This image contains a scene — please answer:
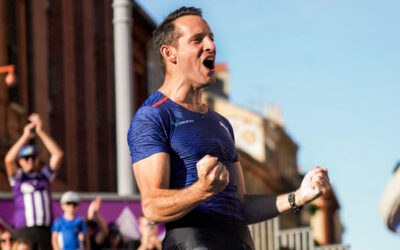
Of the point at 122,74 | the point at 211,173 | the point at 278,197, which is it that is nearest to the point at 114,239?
the point at 122,74

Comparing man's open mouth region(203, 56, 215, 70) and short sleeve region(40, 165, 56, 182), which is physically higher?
short sleeve region(40, 165, 56, 182)

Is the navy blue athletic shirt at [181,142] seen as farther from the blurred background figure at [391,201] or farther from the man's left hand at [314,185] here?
the blurred background figure at [391,201]

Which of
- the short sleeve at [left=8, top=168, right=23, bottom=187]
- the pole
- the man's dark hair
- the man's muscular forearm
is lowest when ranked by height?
the man's muscular forearm

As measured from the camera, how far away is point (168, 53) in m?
3.85

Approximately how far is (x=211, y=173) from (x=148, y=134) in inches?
19.4

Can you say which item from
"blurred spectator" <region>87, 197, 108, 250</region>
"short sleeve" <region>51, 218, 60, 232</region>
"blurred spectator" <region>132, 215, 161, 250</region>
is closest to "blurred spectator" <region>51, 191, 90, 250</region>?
"short sleeve" <region>51, 218, 60, 232</region>

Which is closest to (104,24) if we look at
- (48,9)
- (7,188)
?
(48,9)

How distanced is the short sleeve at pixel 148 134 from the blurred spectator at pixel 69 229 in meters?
6.51

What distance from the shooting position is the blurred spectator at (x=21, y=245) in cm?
980

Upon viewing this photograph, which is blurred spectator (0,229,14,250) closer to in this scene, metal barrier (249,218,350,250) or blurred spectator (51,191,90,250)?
blurred spectator (51,191,90,250)

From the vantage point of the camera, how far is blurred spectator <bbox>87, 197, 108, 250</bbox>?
1094 cm

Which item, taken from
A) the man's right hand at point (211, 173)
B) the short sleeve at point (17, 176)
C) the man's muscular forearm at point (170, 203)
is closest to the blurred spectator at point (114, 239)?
the short sleeve at point (17, 176)

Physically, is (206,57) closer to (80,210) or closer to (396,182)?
(396,182)

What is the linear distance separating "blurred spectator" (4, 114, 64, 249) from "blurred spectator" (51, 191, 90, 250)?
0.45 feet
